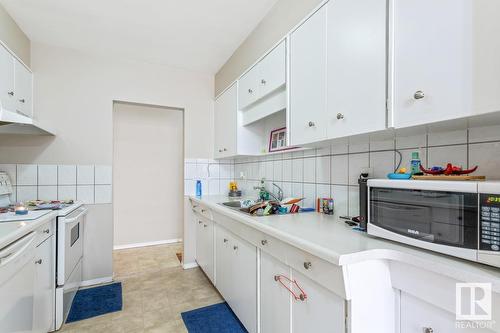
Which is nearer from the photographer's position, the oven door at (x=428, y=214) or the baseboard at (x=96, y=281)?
the oven door at (x=428, y=214)

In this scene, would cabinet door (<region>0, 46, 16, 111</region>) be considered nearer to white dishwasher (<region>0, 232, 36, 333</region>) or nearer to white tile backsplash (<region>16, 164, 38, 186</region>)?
white tile backsplash (<region>16, 164, 38, 186</region>)

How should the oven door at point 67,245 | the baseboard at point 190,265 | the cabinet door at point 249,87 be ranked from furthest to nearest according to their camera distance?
the baseboard at point 190,265 < the cabinet door at point 249,87 < the oven door at point 67,245

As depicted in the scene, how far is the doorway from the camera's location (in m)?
3.72

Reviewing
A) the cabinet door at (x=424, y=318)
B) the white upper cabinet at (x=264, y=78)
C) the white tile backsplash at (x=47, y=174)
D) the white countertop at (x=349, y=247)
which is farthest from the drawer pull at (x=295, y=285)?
the white tile backsplash at (x=47, y=174)

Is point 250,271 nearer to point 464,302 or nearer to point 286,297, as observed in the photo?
point 286,297

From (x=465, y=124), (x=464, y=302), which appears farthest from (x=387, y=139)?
(x=464, y=302)

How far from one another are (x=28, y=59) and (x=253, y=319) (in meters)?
3.08

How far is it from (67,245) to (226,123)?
6.01 feet

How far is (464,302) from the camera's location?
0.70 m

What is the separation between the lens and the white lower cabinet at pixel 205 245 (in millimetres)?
2328

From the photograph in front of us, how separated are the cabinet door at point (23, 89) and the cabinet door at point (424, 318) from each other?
9.91 feet

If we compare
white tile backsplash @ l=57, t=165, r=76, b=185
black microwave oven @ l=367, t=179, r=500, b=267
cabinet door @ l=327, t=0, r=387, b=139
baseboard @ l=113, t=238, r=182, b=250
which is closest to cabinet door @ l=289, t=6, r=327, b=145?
cabinet door @ l=327, t=0, r=387, b=139

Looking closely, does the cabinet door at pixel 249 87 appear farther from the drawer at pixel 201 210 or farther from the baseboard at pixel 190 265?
the baseboard at pixel 190 265

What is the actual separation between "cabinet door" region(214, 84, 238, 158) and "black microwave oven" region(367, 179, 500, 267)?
174 cm
